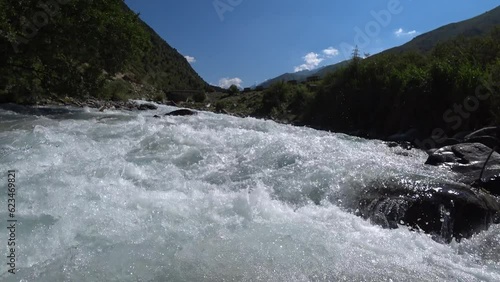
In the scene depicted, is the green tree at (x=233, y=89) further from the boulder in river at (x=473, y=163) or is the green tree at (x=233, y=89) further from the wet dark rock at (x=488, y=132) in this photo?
the boulder in river at (x=473, y=163)

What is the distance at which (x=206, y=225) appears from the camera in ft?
14.4

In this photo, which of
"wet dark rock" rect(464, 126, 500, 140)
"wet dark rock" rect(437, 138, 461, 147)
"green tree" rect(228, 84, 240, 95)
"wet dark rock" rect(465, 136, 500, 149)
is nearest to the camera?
"wet dark rock" rect(465, 136, 500, 149)

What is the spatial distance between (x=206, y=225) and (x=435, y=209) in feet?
10.0

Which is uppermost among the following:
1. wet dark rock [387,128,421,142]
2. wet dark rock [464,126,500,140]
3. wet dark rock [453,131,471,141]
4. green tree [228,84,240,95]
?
green tree [228,84,240,95]

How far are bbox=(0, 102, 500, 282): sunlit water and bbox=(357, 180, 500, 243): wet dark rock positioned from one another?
187mm

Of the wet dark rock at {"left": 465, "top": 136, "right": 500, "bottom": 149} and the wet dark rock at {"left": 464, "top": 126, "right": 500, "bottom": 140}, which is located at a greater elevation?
the wet dark rock at {"left": 464, "top": 126, "right": 500, "bottom": 140}

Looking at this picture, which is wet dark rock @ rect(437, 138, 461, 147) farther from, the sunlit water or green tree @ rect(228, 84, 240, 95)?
green tree @ rect(228, 84, 240, 95)

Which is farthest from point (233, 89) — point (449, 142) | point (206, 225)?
point (206, 225)

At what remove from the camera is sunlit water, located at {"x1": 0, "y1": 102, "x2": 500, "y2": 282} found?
352cm

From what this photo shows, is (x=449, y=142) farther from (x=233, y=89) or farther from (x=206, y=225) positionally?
(x=233, y=89)

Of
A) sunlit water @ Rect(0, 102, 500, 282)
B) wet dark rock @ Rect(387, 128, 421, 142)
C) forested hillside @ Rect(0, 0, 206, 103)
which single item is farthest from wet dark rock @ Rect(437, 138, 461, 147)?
forested hillside @ Rect(0, 0, 206, 103)

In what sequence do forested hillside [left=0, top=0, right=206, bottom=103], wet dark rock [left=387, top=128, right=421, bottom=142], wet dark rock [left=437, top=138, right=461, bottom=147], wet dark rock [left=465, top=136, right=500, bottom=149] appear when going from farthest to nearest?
wet dark rock [left=387, top=128, right=421, bottom=142]
forested hillside [left=0, top=0, right=206, bottom=103]
wet dark rock [left=437, top=138, right=461, bottom=147]
wet dark rock [left=465, top=136, right=500, bottom=149]

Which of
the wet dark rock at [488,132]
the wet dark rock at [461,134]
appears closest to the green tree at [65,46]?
the wet dark rock at [461,134]

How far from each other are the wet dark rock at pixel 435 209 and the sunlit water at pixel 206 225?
0.19m
